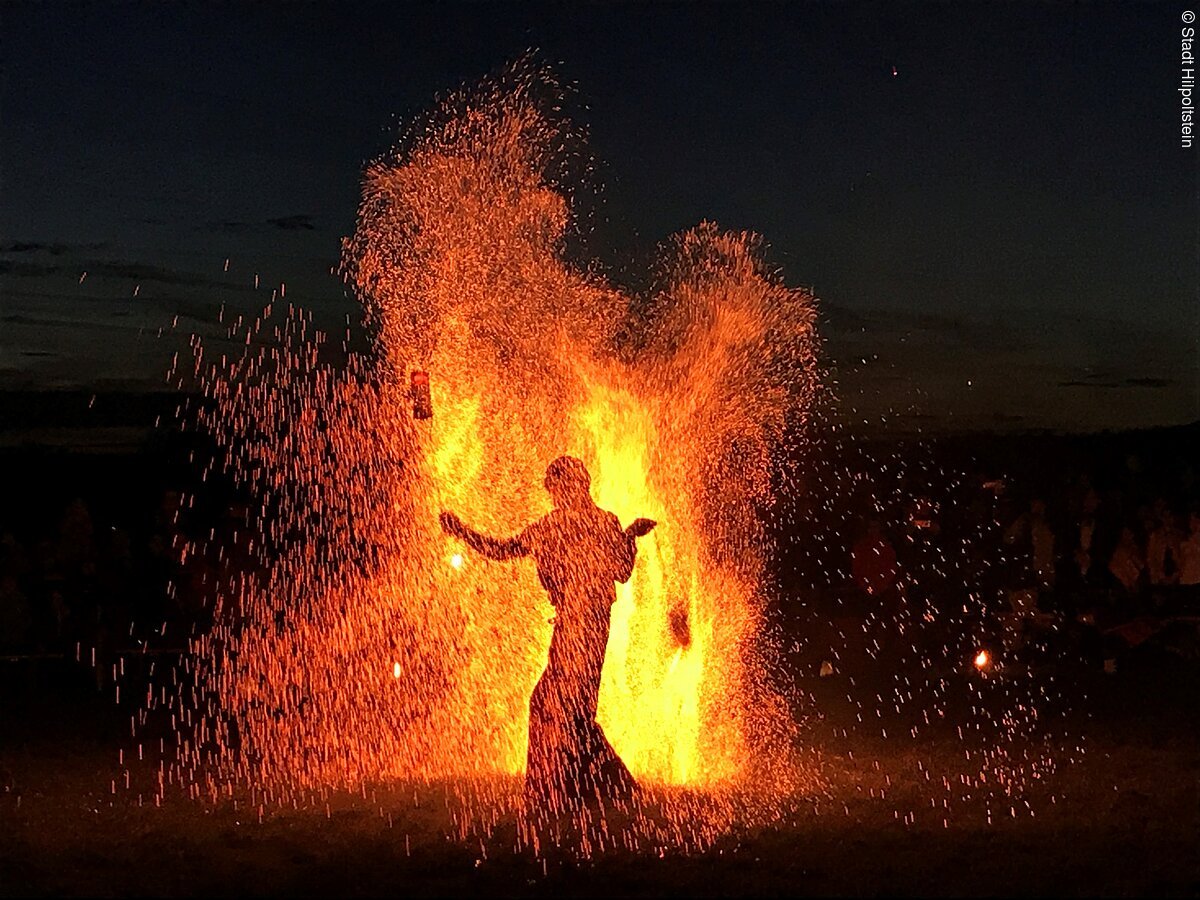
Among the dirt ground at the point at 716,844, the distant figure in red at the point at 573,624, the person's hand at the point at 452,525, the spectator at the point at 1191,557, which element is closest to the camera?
the dirt ground at the point at 716,844

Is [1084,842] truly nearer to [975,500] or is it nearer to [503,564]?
[503,564]

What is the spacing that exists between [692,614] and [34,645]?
A: 738 centimetres

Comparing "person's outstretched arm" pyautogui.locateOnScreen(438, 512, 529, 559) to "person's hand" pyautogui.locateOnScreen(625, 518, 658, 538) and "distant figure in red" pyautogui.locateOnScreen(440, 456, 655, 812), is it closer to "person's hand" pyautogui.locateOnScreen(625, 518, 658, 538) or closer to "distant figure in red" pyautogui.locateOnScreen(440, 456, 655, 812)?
"distant figure in red" pyautogui.locateOnScreen(440, 456, 655, 812)

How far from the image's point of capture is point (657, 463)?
12.0m

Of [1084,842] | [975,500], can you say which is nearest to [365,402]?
[1084,842]

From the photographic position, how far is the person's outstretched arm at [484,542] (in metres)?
10.4

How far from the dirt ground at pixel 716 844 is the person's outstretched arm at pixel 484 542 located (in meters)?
1.63

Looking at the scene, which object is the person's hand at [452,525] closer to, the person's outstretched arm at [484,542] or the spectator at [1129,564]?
the person's outstretched arm at [484,542]

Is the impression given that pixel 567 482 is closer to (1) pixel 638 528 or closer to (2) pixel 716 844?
(1) pixel 638 528

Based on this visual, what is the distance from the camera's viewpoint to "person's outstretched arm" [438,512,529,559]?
10438 millimetres

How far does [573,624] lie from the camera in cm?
1047

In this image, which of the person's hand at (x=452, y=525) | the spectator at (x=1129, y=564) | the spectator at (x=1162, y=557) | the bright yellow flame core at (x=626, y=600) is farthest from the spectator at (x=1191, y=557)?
the person's hand at (x=452, y=525)

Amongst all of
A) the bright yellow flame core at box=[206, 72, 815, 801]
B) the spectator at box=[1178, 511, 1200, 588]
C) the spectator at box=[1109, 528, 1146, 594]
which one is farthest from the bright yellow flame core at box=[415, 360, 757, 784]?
the spectator at box=[1109, 528, 1146, 594]

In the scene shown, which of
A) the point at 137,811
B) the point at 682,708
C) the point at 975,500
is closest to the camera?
the point at 137,811
